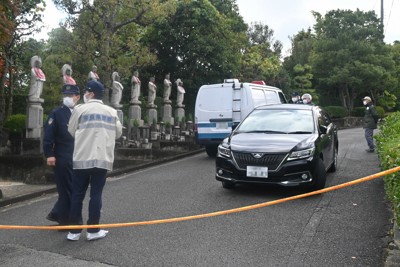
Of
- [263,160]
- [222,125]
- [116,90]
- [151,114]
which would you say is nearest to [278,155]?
[263,160]

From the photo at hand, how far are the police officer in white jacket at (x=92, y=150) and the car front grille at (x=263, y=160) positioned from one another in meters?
2.50

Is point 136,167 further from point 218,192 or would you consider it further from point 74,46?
point 74,46

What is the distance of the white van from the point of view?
11961 millimetres

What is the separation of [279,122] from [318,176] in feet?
4.73

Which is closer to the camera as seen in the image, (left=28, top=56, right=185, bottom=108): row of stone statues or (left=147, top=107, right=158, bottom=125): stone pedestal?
(left=28, top=56, right=185, bottom=108): row of stone statues

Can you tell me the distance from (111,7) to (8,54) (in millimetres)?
4929

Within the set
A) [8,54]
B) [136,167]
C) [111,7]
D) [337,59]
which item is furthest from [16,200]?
[337,59]

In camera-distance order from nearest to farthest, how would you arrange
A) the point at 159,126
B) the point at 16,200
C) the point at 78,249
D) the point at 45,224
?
1. the point at 78,249
2. the point at 45,224
3. the point at 16,200
4. the point at 159,126

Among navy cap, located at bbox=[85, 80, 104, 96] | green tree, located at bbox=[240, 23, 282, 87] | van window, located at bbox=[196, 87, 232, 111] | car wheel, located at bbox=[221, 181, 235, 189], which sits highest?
green tree, located at bbox=[240, 23, 282, 87]

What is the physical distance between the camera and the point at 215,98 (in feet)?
40.3

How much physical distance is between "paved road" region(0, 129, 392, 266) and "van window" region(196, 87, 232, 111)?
4.70 meters

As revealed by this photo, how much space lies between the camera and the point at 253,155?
6.58m

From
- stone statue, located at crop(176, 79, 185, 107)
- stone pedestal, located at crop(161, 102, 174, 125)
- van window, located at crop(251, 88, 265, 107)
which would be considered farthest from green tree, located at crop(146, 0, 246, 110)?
van window, located at crop(251, 88, 265, 107)

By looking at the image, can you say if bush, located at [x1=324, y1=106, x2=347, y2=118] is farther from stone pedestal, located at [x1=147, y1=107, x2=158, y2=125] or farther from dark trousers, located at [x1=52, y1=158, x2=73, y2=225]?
dark trousers, located at [x1=52, y1=158, x2=73, y2=225]
